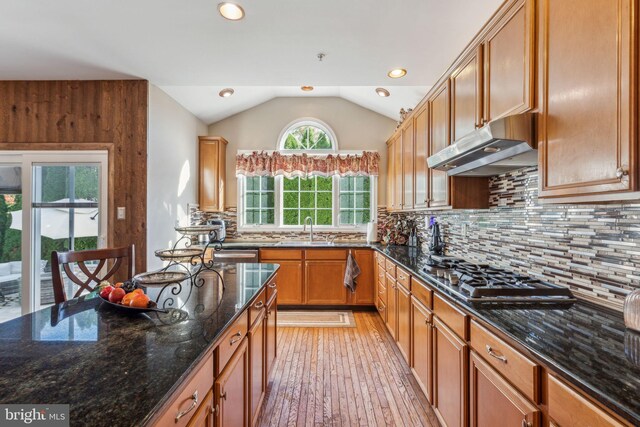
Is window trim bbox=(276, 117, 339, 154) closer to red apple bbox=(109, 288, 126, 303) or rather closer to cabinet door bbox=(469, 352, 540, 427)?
red apple bbox=(109, 288, 126, 303)

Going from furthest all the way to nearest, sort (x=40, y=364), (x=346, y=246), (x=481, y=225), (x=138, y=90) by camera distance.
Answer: (x=346, y=246) < (x=138, y=90) < (x=481, y=225) < (x=40, y=364)

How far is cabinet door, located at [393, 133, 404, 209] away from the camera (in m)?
3.67

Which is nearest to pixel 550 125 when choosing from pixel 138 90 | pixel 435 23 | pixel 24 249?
pixel 435 23

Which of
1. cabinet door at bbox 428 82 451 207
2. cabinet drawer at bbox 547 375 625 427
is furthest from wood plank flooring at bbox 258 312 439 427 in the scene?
cabinet door at bbox 428 82 451 207

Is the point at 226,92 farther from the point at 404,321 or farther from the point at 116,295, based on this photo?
the point at 404,321

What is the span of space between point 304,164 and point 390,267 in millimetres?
2204

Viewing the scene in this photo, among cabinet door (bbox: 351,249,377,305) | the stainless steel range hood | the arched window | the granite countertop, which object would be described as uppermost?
the arched window

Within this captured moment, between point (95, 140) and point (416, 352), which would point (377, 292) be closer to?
point (416, 352)

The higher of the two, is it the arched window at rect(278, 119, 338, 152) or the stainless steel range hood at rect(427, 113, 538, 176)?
the arched window at rect(278, 119, 338, 152)

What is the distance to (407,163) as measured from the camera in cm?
338

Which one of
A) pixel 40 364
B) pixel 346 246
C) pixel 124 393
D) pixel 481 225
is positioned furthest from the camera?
pixel 346 246

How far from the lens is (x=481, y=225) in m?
2.44

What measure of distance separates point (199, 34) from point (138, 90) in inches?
48.3

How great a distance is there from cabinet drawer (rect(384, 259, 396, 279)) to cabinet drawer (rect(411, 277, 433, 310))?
588 millimetres
